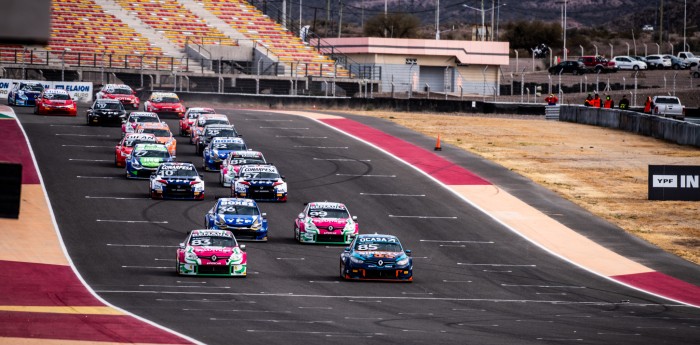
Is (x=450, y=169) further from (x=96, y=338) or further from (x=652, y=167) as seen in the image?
(x=96, y=338)

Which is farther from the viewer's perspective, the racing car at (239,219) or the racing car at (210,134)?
the racing car at (210,134)

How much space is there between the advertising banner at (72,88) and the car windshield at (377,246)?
4606 cm

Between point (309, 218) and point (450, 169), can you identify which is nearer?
point (309, 218)

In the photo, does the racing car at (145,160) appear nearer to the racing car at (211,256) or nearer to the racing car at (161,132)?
the racing car at (161,132)

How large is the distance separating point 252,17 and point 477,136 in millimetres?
36186

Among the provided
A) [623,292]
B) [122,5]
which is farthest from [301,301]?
[122,5]

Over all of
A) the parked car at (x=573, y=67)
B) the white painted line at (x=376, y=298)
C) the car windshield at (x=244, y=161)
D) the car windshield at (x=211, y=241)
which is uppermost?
the parked car at (x=573, y=67)

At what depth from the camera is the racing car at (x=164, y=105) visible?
63.6 meters

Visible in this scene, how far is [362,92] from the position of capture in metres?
85.4

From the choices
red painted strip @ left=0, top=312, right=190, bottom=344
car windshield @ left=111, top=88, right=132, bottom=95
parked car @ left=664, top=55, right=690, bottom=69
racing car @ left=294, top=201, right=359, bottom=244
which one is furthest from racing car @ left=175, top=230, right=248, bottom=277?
parked car @ left=664, top=55, right=690, bottom=69

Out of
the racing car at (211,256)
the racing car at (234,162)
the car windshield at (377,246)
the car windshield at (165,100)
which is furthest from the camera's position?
the car windshield at (165,100)

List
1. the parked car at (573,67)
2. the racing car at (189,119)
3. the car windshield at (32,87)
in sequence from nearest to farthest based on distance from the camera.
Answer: the racing car at (189,119) < the car windshield at (32,87) < the parked car at (573,67)

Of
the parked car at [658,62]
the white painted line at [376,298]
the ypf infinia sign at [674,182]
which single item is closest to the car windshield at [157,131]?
the ypf infinia sign at [674,182]

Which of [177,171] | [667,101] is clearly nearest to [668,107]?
[667,101]
